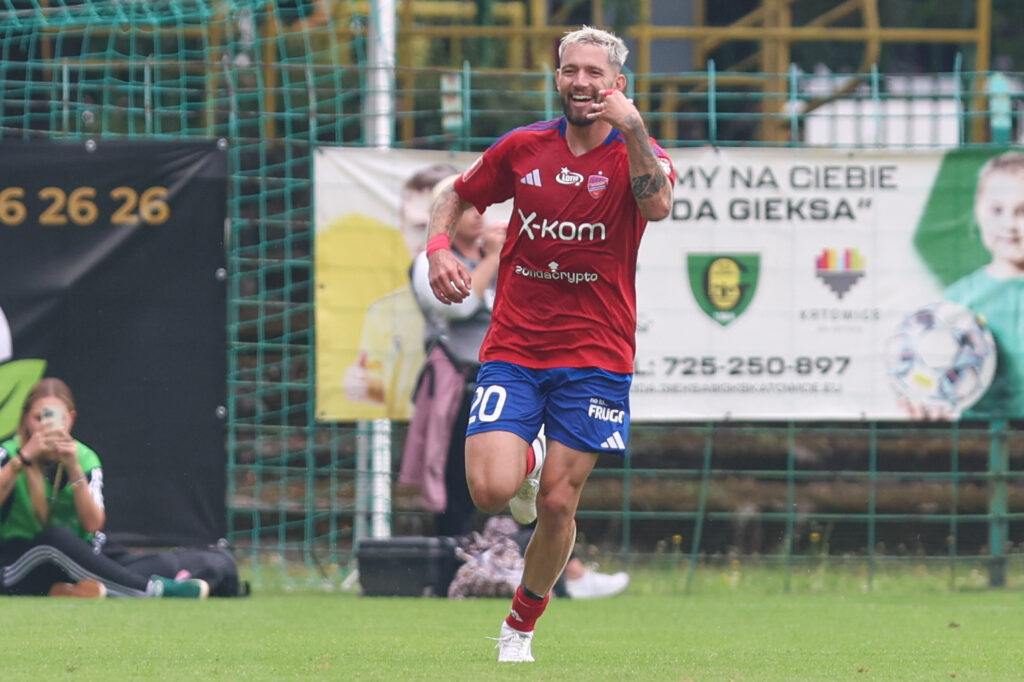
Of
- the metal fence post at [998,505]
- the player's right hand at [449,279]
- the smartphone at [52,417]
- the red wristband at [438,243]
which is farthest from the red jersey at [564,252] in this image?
the metal fence post at [998,505]

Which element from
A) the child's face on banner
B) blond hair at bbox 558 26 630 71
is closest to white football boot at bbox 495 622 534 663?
blond hair at bbox 558 26 630 71

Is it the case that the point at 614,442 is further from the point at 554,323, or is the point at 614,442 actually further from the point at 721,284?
the point at 721,284

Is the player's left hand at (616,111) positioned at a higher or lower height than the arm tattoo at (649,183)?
higher

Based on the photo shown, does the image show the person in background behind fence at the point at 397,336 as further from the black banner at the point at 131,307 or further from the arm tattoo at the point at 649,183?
the arm tattoo at the point at 649,183

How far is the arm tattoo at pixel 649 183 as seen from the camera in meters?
5.92

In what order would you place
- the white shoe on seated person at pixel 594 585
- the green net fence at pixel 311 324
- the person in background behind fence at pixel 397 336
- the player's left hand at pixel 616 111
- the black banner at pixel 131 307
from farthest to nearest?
the green net fence at pixel 311 324, the person in background behind fence at pixel 397 336, the white shoe on seated person at pixel 594 585, the black banner at pixel 131 307, the player's left hand at pixel 616 111

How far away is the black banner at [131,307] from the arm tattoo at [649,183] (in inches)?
164

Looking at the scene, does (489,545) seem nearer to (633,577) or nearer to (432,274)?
(633,577)

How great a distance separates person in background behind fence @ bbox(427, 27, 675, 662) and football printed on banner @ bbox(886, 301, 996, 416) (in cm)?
394

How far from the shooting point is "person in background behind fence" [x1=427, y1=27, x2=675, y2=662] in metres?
6.06

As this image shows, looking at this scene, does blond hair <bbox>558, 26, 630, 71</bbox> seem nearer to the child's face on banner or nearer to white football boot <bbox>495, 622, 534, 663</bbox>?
white football boot <bbox>495, 622, 534, 663</bbox>

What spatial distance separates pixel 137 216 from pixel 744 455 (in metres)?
4.70

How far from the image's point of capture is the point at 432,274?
19.7ft

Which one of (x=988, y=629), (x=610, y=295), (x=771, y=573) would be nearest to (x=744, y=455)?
(x=771, y=573)
